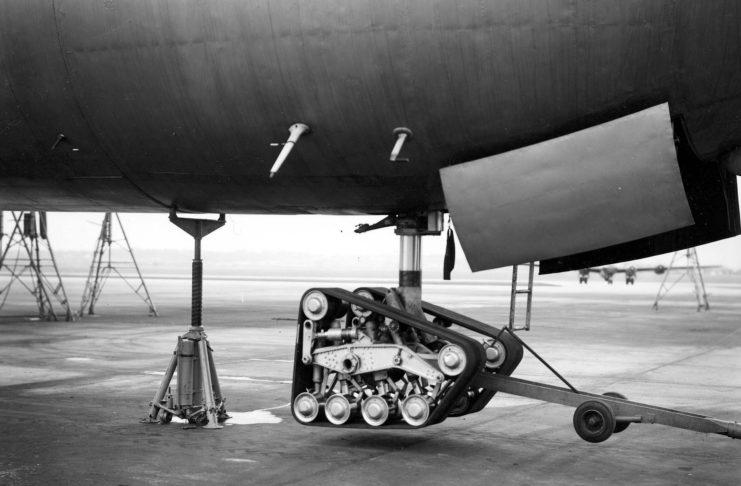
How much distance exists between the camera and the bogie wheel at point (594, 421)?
6992mm

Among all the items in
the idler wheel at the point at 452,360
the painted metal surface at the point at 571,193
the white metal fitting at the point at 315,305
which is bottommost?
the idler wheel at the point at 452,360

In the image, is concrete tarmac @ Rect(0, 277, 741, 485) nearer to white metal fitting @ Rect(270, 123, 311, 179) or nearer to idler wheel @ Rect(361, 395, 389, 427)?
idler wheel @ Rect(361, 395, 389, 427)

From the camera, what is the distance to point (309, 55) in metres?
5.73

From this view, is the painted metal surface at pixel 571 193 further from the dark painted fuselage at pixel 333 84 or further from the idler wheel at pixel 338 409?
the idler wheel at pixel 338 409

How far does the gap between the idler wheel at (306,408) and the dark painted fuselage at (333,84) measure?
66.1 inches

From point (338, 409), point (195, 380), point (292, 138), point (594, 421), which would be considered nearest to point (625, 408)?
point (594, 421)

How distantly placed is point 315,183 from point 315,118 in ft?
2.48

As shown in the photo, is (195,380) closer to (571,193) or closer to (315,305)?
(315,305)

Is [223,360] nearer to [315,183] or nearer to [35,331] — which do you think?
[35,331]

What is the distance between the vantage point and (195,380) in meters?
9.18

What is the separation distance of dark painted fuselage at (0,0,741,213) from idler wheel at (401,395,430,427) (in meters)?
1.55

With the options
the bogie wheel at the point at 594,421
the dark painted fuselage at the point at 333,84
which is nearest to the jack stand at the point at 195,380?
the dark painted fuselage at the point at 333,84

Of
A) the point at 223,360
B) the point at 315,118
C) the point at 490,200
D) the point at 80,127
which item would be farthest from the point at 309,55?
the point at 223,360

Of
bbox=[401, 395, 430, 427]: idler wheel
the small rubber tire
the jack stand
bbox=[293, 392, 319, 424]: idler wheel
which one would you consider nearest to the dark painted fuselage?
bbox=[401, 395, 430, 427]: idler wheel
